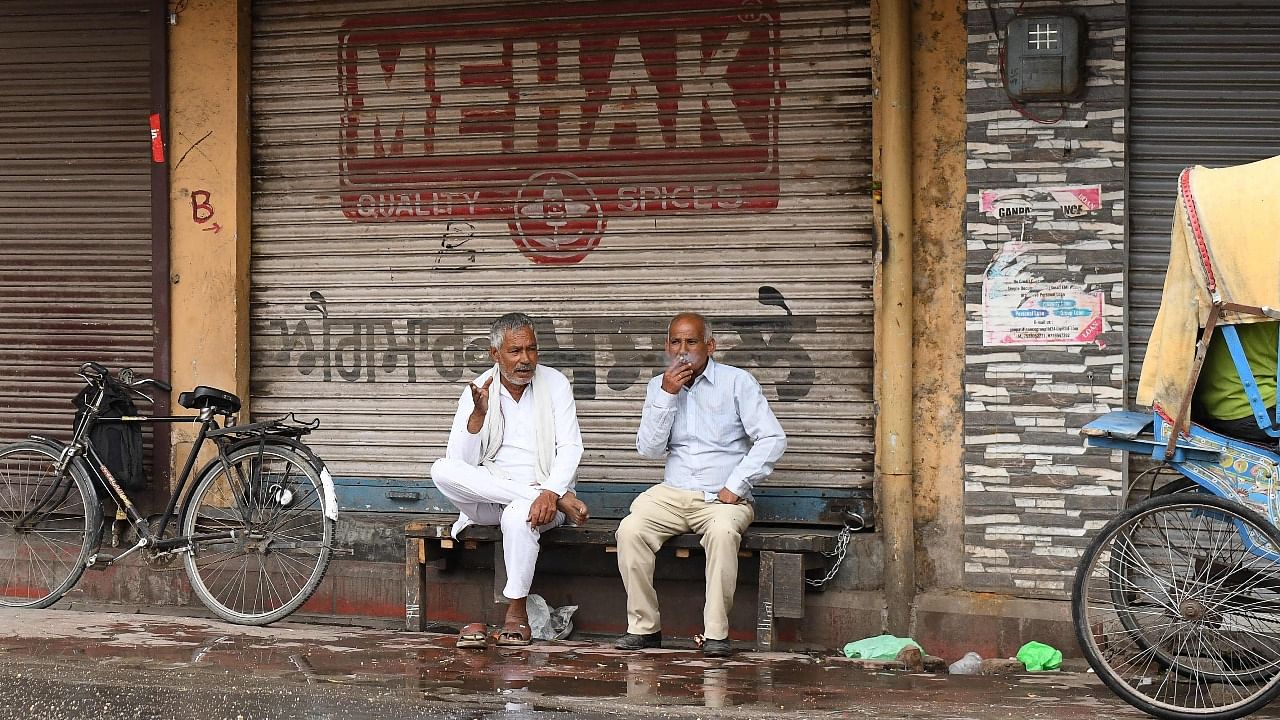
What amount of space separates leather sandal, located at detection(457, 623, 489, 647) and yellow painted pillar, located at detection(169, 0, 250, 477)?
2164 mm

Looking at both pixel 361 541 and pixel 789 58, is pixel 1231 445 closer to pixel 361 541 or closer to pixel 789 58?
pixel 789 58

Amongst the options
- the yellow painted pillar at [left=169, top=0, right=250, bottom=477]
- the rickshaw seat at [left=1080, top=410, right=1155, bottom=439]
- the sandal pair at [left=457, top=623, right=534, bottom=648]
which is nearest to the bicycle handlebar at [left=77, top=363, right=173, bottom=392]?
the yellow painted pillar at [left=169, top=0, right=250, bottom=477]

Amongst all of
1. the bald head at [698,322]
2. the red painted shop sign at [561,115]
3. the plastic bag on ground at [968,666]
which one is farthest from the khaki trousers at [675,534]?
the red painted shop sign at [561,115]

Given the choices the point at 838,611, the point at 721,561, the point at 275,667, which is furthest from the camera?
the point at 838,611

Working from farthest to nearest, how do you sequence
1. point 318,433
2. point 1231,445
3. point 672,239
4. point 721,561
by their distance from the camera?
1. point 318,433
2. point 672,239
3. point 721,561
4. point 1231,445

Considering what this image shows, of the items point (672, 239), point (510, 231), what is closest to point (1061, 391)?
point (672, 239)

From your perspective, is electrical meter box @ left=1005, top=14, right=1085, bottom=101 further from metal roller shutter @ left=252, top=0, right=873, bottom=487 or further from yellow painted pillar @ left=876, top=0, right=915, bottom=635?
metal roller shutter @ left=252, top=0, right=873, bottom=487

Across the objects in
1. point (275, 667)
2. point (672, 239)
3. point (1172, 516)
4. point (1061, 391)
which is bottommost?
point (275, 667)

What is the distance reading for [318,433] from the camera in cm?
774

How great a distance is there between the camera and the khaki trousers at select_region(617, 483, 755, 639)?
625 centimetres

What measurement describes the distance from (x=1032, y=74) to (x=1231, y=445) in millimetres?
2130

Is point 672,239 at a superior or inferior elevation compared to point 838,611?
superior

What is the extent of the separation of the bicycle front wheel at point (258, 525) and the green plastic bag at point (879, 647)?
2.44 metres

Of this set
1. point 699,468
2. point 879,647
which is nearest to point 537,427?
point 699,468
